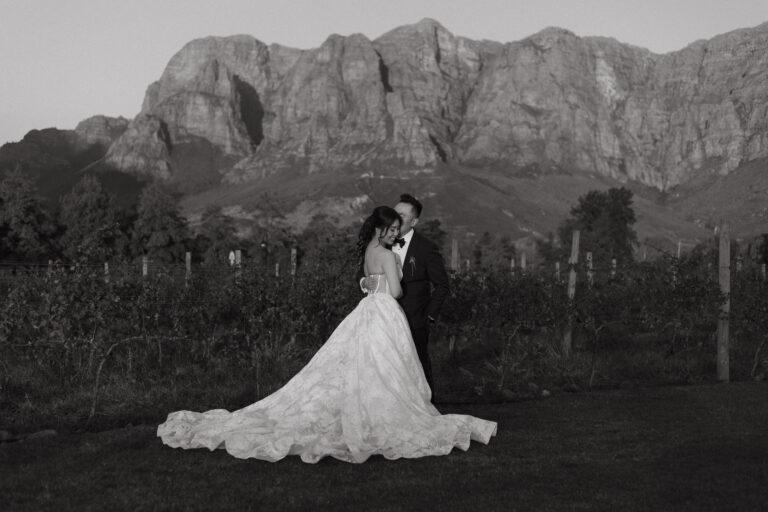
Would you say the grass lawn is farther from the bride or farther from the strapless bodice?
the strapless bodice

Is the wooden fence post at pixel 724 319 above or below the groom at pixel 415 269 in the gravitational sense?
below

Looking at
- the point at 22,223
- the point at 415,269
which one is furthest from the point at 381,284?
the point at 22,223

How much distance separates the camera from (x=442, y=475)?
6473 mm

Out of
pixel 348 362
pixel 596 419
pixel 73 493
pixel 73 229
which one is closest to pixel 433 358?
pixel 596 419

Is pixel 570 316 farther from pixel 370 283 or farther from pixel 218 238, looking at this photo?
pixel 218 238

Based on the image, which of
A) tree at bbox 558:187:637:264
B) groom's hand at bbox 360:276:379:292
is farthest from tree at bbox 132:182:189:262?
groom's hand at bbox 360:276:379:292

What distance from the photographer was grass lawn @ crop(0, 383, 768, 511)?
5781 millimetres

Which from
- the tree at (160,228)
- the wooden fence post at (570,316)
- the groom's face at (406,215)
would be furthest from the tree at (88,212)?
the groom's face at (406,215)

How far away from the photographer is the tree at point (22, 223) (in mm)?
51375

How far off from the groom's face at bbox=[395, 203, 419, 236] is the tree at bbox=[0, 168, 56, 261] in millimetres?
47784

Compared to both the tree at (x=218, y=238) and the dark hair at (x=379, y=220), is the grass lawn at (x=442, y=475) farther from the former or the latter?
the tree at (x=218, y=238)

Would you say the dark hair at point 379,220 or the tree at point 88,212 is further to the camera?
the tree at point 88,212

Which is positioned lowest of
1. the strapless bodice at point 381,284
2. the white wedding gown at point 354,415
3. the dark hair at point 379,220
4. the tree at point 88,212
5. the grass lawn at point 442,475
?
the grass lawn at point 442,475

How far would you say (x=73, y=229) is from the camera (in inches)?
2532
